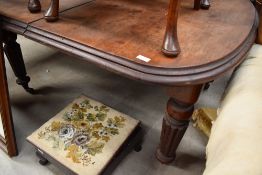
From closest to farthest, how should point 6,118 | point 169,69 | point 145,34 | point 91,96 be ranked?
point 169,69 → point 145,34 → point 6,118 → point 91,96

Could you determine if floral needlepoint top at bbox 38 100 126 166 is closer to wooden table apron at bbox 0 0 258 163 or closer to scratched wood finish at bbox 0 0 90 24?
wooden table apron at bbox 0 0 258 163

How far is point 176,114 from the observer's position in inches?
29.8

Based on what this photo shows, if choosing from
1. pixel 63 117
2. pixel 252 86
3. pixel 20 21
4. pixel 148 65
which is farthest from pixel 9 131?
pixel 252 86

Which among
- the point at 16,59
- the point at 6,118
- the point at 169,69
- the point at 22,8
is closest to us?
the point at 169,69

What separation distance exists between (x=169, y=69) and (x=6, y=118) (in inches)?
29.6

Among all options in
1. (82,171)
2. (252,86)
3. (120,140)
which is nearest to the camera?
(252,86)

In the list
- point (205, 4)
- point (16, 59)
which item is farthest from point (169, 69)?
point (16, 59)

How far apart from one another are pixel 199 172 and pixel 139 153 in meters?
0.29

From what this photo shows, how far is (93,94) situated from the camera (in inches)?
59.2

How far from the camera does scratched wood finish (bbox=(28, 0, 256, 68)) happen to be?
0.64 metres

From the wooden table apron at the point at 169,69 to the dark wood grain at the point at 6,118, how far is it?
0.63 ft

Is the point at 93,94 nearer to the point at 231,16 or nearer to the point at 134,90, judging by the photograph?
the point at 134,90

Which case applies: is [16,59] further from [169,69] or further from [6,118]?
[169,69]

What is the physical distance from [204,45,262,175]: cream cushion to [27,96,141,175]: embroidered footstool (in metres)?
0.43
